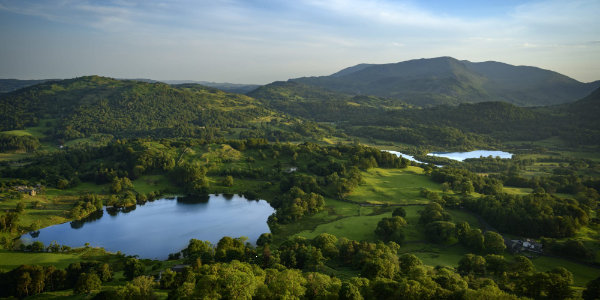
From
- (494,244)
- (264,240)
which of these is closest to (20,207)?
(264,240)

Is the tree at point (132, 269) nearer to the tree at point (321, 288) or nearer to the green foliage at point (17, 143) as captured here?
the tree at point (321, 288)

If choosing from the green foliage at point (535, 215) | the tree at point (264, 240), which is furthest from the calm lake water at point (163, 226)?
the green foliage at point (535, 215)

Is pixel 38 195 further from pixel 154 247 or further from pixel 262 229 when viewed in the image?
pixel 262 229

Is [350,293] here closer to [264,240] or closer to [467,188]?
[264,240]

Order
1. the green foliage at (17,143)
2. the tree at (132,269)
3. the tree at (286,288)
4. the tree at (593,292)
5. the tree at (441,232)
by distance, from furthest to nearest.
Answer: the green foliage at (17,143) < the tree at (441,232) < the tree at (132,269) < the tree at (593,292) < the tree at (286,288)

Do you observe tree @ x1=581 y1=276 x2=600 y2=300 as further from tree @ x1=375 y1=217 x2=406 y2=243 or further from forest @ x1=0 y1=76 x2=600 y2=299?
tree @ x1=375 y1=217 x2=406 y2=243

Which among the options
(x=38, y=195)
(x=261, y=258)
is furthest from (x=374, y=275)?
(x=38, y=195)
